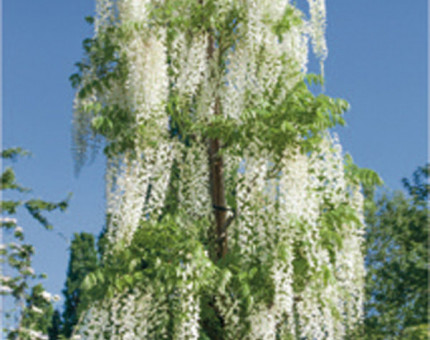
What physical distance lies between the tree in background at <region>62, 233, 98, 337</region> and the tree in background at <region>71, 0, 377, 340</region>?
1123 cm

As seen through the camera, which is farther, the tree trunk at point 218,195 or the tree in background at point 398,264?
the tree in background at point 398,264

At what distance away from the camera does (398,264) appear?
671 inches

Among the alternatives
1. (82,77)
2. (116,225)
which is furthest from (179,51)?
(116,225)

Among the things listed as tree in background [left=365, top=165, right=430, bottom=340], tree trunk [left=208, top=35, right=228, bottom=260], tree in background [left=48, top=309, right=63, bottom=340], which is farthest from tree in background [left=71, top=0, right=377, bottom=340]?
tree in background [left=48, top=309, right=63, bottom=340]

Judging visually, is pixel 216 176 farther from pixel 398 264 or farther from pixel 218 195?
pixel 398 264

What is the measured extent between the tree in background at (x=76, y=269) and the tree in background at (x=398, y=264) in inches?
347

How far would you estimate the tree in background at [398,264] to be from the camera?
16344 millimetres

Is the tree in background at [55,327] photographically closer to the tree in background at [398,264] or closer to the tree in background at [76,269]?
the tree in background at [76,269]

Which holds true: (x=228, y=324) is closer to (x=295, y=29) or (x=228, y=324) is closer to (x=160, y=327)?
(x=160, y=327)

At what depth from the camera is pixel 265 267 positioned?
5.93 meters

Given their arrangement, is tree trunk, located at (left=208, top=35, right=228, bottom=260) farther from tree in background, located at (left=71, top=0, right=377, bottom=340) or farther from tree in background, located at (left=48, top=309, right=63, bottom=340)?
tree in background, located at (left=48, top=309, right=63, bottom=340)

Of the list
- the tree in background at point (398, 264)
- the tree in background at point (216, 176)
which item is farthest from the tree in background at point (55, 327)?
the tree in background at point (216, 176)

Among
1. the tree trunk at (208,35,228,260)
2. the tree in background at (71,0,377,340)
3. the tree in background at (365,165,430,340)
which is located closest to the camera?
the tree in background at (71,0,377,340)

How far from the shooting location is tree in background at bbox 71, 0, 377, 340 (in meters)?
5.92
